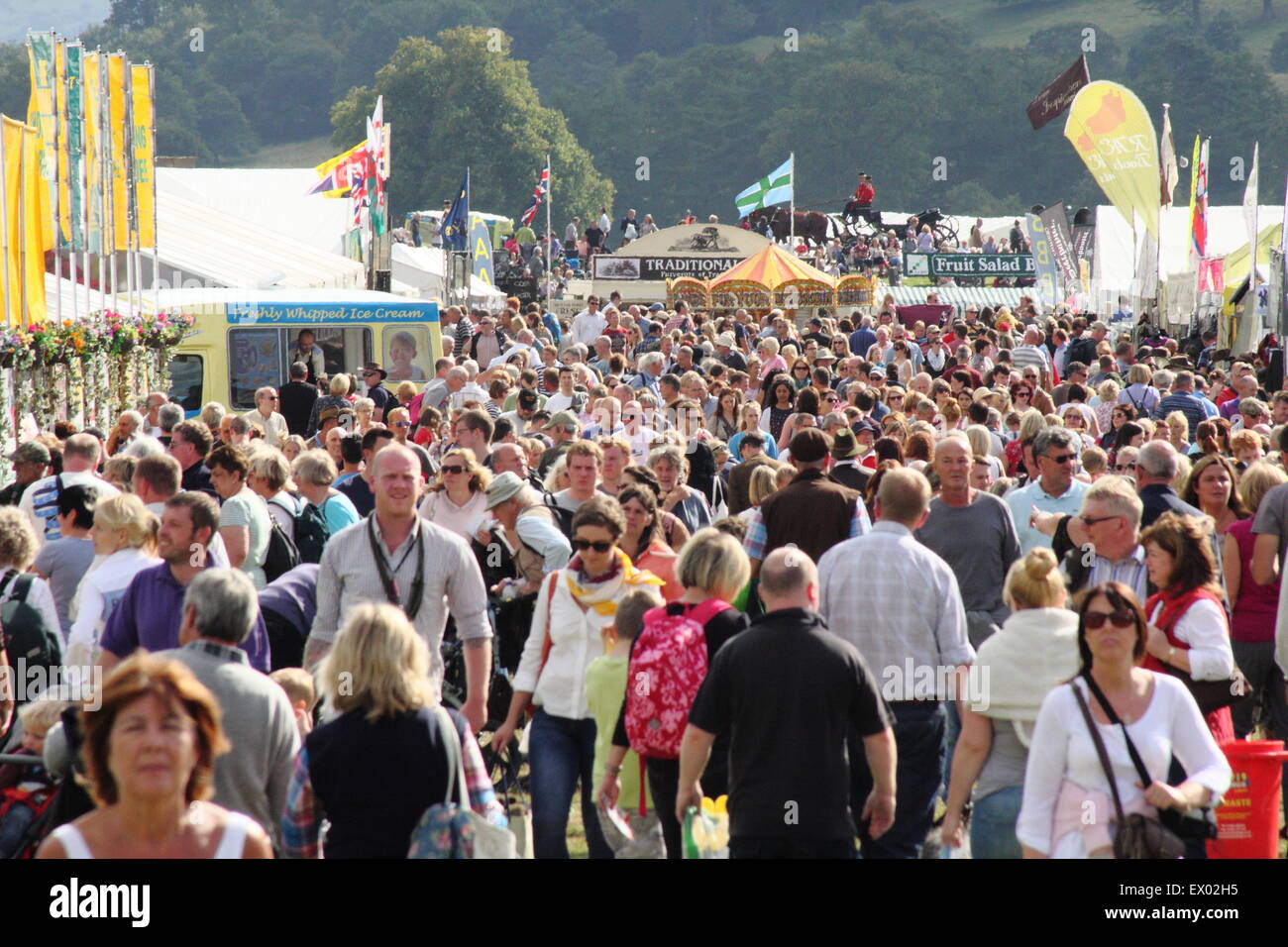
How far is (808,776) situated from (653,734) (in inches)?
28.5

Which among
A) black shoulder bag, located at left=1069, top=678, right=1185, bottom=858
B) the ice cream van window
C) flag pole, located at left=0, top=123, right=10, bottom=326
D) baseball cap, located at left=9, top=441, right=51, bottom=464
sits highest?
flag pole, located at left=0, top=123, right=10, bottom=326

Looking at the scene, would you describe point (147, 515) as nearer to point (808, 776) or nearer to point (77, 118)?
point (808, 776)

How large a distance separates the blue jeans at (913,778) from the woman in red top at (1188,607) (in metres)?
0.75

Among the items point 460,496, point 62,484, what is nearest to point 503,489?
point 460,496

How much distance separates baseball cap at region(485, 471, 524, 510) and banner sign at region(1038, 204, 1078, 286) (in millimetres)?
27840

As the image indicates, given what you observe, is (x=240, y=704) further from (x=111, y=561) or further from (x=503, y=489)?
(x=503, y=489)

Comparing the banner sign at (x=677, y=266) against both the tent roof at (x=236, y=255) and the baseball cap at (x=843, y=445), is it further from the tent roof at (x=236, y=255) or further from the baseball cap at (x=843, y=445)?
the baseball cap at (x=843, y=445)

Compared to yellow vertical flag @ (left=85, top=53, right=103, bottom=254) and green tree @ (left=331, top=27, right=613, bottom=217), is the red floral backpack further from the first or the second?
green tree @ (left=331, top=27, right=613, bottom=217)

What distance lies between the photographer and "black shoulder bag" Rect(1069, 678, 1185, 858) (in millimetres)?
4289

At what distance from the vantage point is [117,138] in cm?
1844

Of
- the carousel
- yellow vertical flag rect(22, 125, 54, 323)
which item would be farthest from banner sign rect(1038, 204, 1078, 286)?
yellow vertical flag rect(22, 125, 54, 323)

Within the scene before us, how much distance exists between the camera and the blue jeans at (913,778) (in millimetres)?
5746

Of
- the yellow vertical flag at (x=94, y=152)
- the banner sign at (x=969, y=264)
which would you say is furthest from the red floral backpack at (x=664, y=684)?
the banner sign at (x=969, y=264)
